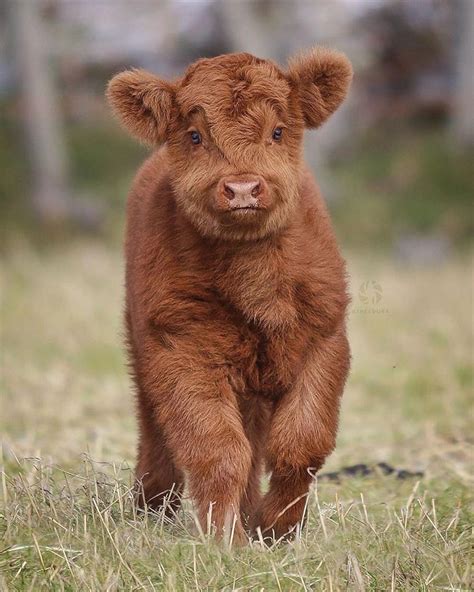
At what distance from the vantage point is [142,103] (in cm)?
477

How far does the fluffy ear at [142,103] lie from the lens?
471cm

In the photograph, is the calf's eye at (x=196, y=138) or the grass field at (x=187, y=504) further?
the calf's eye at (x=196, y=138)

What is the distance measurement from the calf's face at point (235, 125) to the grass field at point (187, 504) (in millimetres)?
1172

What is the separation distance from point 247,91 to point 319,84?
0.47 meters

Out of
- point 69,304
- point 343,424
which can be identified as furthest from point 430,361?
point 69,304

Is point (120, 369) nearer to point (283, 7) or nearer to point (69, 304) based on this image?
point (69, 304)

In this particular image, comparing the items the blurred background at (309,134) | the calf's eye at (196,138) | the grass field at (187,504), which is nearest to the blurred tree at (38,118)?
the blurred background at (309,134)

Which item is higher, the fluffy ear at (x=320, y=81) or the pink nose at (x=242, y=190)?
the fluffy ear at (x=320, y=81)

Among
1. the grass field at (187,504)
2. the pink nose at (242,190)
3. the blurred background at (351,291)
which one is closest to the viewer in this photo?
the grass field at (187,504)

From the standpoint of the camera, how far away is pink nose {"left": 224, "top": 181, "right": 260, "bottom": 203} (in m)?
4.30

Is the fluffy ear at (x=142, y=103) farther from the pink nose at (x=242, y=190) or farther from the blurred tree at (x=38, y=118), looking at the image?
the blurred tree at (x=38, y=118)

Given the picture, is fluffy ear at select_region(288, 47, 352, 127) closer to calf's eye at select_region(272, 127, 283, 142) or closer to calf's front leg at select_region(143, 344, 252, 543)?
calf's eye at select_region(272, 127, 283, 142)

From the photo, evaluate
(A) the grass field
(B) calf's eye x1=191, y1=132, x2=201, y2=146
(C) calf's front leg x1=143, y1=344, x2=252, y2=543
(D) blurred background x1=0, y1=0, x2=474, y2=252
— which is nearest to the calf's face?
(B) calf's eye x1=191, y1=132, x2=201, y2=146

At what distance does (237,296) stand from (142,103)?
965 millimetres
